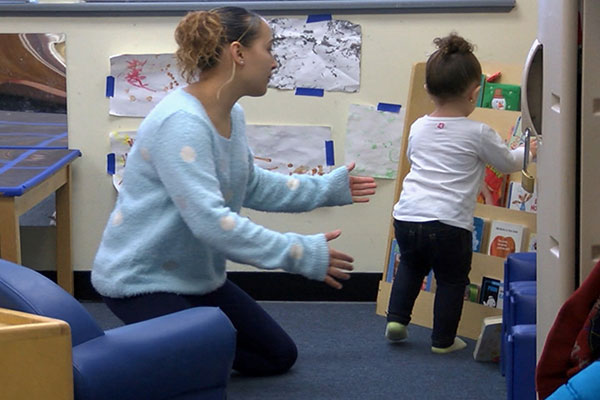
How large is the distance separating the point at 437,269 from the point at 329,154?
0.82 metres

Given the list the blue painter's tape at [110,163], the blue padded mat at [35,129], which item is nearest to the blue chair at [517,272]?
the blue painter's tape at [110,163]

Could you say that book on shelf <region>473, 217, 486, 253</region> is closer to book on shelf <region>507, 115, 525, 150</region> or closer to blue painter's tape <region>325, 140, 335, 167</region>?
book on shelf <region>507, 115, 525, 150</region>

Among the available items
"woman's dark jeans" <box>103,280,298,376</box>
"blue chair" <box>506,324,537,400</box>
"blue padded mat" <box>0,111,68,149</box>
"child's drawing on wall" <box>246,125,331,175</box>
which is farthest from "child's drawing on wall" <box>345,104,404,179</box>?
"blue chair" <box>506,324,537,400</box>

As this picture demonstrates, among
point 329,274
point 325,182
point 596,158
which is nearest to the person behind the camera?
point 596,158

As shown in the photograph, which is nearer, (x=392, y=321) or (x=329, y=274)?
(x=329, y=274)

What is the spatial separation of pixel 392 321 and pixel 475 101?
2.64 ft

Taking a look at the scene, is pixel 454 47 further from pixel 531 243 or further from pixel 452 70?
pixel 531 243

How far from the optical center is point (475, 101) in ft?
10.2

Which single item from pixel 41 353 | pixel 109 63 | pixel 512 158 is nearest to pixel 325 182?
pixel 512 158

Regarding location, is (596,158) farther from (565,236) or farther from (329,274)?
(329,274)

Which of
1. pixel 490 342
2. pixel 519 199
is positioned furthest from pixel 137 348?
pixel 519 199

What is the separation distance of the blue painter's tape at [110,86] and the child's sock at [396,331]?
1.47 meters

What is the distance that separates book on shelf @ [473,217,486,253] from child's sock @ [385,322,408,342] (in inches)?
16.3

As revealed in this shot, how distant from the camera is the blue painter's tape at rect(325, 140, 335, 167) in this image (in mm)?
3662
